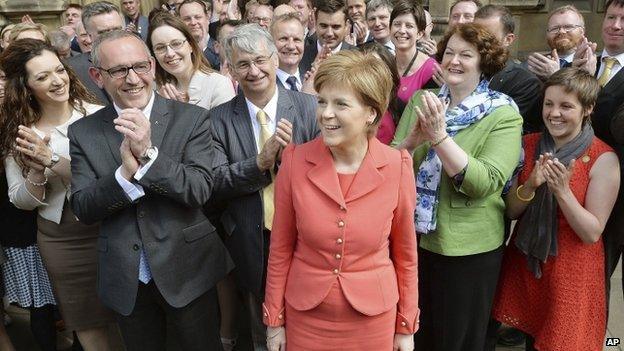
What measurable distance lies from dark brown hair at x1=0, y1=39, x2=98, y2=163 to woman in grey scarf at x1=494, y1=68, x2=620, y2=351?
8.33 feet

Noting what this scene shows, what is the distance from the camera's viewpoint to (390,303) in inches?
78.3

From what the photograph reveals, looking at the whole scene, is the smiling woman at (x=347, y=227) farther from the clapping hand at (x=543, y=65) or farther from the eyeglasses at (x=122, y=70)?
the clapping hand at (x=543, y=65)

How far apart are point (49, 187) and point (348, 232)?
1720mm

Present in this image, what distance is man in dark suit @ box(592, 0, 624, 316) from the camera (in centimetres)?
262

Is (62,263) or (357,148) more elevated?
(357,148)

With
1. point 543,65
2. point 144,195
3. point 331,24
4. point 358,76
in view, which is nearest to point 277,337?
point 144,195

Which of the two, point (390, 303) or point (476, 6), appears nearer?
point (390, 303)

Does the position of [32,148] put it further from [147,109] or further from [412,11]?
[412,11]

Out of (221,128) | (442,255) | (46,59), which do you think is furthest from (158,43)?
(442,255)

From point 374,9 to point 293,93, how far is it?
2.09 metres

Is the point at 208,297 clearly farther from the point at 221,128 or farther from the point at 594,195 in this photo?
the point at 594,195

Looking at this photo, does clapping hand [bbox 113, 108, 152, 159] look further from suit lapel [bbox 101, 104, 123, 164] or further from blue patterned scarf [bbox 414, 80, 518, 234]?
blue patterned scarf [bbox 414, 80, 518, 234]

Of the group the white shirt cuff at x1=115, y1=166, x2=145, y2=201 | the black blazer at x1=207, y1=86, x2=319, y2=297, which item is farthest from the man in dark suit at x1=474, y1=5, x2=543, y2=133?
the white shirt cuff at x1=115, y1=166, x2=145, y2=201

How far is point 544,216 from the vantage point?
2.51 m
